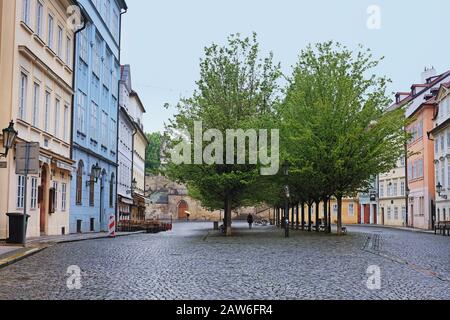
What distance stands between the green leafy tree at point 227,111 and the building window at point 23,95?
9.20 m

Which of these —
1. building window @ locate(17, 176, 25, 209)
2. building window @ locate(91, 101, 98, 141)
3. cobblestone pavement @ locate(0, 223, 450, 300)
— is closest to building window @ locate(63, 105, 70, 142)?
building window @ locate(91, 101, 98, 141)

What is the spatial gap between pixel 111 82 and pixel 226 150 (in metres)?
15.9

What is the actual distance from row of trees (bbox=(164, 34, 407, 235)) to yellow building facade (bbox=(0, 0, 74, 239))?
5.64 m

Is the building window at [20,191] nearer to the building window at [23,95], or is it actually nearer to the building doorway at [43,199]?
the building window at [23,95]

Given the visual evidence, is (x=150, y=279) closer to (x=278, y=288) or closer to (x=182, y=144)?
(x=278, y=288)

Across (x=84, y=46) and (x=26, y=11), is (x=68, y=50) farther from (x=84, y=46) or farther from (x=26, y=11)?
(x=26, y=11)

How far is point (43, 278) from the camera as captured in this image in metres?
12.2

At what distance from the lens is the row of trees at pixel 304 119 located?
3294cm

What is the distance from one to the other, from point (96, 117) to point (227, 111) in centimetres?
989

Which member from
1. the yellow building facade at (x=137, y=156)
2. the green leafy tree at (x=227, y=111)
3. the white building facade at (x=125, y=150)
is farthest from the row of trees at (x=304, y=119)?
the yellow building facade at (x=137, y=156)

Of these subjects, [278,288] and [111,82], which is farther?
[111,82]

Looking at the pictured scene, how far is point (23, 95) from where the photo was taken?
25172mm

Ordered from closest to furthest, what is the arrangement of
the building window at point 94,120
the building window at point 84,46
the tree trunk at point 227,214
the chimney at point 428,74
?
the tree trunk at point 227,214 < the building window at point 84,46 < the building window at point 94,120 < the chimney at point 428,74
